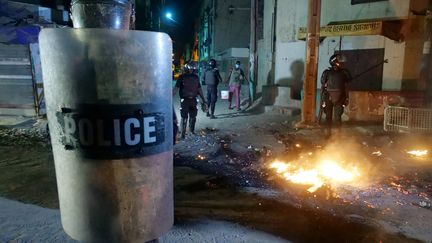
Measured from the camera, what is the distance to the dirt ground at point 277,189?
4.09 m

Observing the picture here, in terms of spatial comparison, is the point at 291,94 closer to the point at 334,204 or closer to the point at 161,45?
the point at 334,204

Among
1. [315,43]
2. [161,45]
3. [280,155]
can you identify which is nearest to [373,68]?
[315,43]

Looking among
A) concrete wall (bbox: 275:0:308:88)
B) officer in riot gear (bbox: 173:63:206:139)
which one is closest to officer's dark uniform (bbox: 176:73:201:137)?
officer in riot gear (bbox: 173:63:206:139)

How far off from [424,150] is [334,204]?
165 inches

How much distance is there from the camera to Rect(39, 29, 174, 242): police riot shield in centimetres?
183

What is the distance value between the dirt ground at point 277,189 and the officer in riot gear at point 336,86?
36.4 inches

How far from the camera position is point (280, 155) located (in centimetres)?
736

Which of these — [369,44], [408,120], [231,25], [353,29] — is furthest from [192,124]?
[231,25]

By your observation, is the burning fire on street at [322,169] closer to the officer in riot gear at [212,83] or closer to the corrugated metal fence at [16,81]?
the officer in riot gear at [212,83]

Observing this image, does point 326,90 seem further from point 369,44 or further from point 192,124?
point 369,44

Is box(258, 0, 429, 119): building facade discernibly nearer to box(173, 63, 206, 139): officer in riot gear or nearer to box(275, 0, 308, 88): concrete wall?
box(275, 0, 308, 88): concrete wall

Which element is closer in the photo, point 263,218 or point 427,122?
point 263,218

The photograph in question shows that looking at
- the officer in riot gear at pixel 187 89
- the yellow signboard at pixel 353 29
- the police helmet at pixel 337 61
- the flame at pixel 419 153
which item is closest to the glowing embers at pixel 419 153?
the flame at pixel 419 153

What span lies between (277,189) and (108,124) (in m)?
3.97
